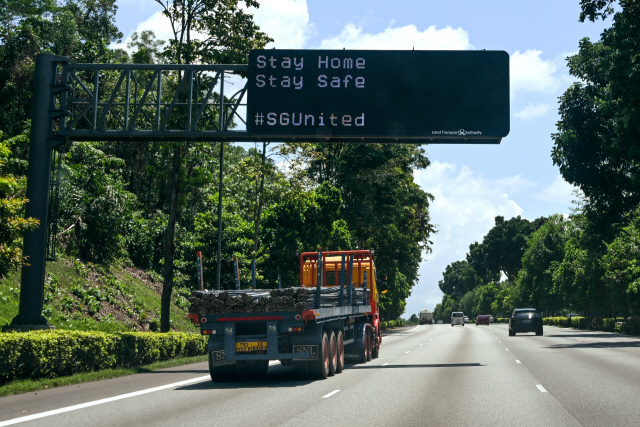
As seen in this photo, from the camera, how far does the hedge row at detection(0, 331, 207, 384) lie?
583 inches

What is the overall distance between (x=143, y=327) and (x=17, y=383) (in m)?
20.5

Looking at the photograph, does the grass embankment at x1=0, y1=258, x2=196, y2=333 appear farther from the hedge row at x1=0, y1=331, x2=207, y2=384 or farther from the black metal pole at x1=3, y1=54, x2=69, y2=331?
the hedge row at x1=0, y1=331, x2=207, y2=384

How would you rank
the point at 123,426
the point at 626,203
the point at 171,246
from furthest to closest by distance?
the point at 626,203 → the point at 171,246 → the point at 123,426

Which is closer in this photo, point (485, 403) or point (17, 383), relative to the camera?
point (485, 403)

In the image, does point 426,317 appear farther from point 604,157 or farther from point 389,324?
point 604,157

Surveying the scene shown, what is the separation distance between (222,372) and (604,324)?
5237 cm

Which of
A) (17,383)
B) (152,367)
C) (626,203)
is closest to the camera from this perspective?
(17,383)

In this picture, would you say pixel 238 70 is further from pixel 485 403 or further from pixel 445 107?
pixel 485 403

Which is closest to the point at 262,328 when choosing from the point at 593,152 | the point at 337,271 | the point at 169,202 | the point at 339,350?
the point at 339,350

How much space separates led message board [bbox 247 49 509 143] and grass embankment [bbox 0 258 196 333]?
11.9m

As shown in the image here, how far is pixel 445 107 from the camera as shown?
20.8 meters

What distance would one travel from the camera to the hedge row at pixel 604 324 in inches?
1991

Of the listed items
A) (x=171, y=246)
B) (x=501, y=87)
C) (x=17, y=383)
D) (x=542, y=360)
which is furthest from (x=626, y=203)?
(x=17, y=383)

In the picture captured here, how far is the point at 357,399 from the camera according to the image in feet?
42.7
